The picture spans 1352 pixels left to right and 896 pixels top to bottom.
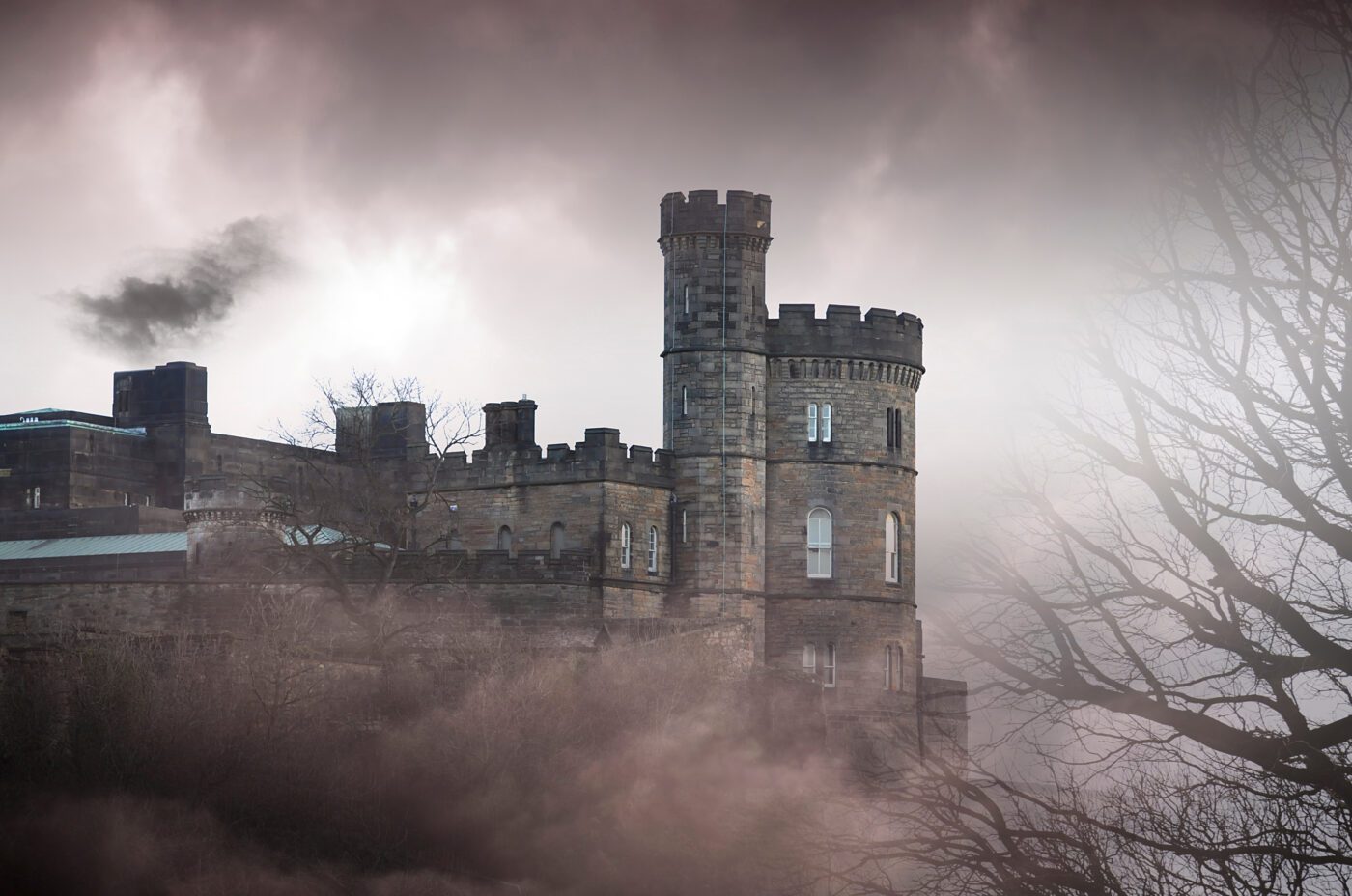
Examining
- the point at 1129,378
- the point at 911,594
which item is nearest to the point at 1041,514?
the point at 1129,378

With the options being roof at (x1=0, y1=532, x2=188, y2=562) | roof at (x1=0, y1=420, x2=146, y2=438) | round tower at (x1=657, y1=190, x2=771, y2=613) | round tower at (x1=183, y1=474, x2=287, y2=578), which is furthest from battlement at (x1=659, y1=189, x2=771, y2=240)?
roof at (x1=0, y1=420, x2=146, y2=438)

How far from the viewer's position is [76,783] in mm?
38562

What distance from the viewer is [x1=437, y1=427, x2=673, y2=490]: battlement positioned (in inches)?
1887

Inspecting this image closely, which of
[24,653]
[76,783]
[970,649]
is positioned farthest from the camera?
[24,653]

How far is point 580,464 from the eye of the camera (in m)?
48.2

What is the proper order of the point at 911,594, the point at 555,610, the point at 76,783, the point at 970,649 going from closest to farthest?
the point at 970,649 < the point at 76,783 < the point at 555,610 < the point at 911,594

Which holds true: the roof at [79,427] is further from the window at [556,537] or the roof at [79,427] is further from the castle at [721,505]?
the window at [556,537]

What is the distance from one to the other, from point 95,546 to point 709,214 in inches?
921

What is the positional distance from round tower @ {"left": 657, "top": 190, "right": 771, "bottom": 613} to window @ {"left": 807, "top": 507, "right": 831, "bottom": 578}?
1466 millimetres

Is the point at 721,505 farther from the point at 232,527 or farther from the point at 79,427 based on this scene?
the point at 79,427

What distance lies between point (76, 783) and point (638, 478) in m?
15.3

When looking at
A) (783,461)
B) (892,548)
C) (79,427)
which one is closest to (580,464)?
(783,461)

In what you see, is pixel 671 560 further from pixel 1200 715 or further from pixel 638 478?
pixel 1200 715

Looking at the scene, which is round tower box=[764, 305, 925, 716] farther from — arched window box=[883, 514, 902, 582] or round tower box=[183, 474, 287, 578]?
round tower box=[183, 474, 287, 578]
